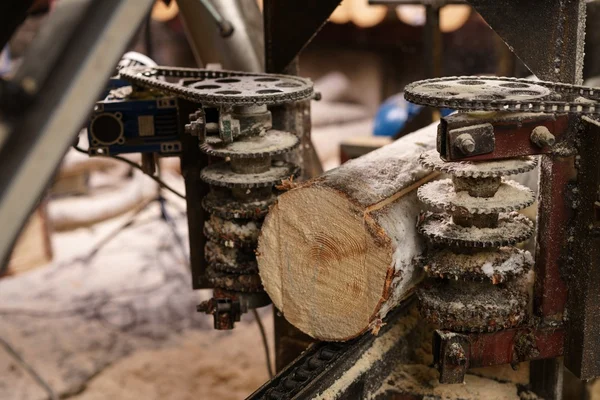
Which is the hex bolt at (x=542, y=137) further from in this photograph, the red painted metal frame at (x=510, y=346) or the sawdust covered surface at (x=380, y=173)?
the red painted metal frame at (x=510, y=346)

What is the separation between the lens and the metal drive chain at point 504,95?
178cm

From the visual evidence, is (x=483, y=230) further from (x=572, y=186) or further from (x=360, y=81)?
(x=360, y=81)

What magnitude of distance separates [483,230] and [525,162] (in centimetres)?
22

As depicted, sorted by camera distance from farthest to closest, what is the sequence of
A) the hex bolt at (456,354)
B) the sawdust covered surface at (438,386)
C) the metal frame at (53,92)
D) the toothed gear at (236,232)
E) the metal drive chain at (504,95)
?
the toothed gear at (236,232), the sawdust covered surface at (438,386), the hex bolt at (456,354), the metal drive chain at (504,95), the metal frame at (53,92)

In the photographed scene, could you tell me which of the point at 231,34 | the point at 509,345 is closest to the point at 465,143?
the point at 509,345

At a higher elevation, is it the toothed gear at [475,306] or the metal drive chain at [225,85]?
the metal drive chain at [225,85]

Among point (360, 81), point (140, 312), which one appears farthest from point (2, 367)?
point (360, 81)

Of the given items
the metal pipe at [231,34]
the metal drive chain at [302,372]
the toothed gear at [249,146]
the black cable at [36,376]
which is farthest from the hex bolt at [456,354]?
the black cable at [36,376]

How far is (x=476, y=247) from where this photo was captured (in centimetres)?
200

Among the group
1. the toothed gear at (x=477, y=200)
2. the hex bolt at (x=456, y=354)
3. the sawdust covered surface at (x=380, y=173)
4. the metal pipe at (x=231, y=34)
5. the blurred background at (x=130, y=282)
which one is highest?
the metal pipe at (x=231, y=34)

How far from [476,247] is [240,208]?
74 centimetres

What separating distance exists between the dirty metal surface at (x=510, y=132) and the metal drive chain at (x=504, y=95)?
41 millimetres

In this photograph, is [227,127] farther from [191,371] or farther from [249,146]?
[191,371]

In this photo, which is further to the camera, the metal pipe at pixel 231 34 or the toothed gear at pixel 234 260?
the metal pipe at pixel 231 34
